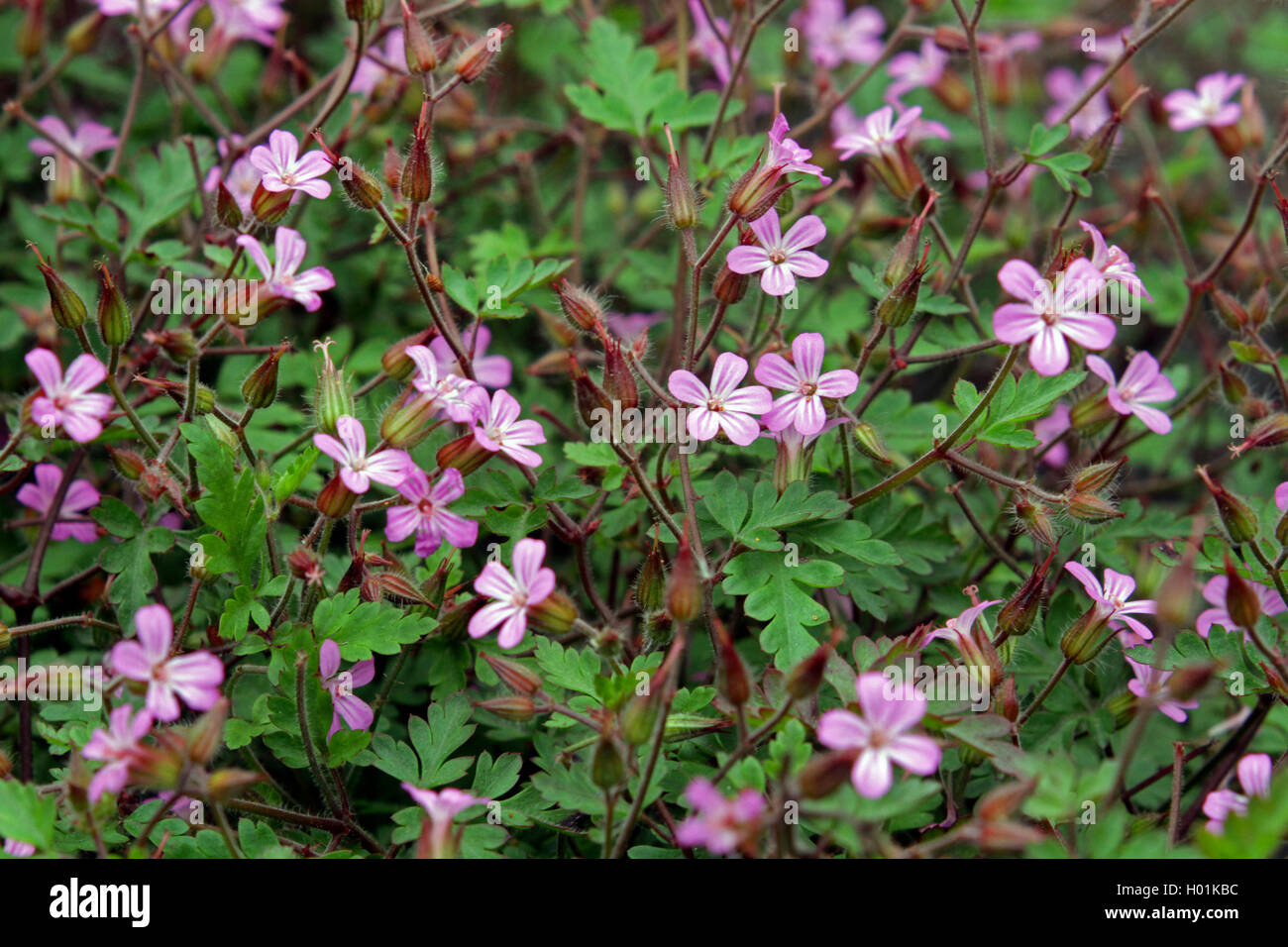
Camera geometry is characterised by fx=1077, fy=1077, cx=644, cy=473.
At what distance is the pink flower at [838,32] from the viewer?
3428 mm

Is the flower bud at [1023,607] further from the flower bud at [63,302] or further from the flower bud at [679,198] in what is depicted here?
the flower bud at [63,302]

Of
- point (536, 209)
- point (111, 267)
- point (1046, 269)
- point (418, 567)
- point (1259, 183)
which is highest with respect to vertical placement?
point (536, 209)

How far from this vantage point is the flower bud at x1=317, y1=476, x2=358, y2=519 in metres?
1.83

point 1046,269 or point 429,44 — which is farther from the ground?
point 429,44

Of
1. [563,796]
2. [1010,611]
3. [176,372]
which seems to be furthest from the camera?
[176,372]

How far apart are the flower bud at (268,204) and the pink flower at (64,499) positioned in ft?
2.47

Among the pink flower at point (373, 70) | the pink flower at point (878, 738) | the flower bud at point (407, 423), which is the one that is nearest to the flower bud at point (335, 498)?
the flower bud at point (407, 423)

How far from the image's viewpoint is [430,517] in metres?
1.93

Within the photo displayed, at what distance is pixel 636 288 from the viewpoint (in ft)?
10.1

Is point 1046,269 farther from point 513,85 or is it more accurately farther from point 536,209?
point 513,85
